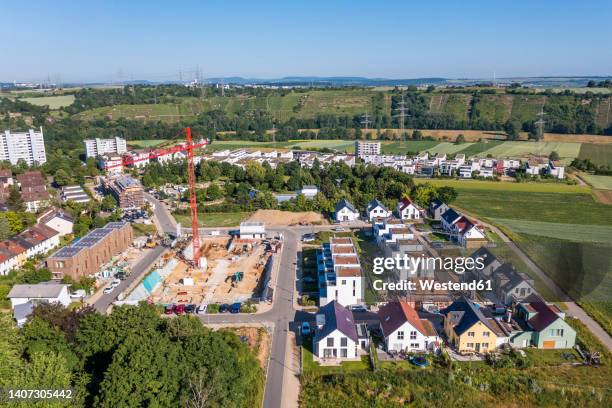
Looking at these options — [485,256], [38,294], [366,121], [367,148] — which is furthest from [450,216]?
[366,121]

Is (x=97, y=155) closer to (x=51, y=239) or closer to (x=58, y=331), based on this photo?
(x=51, y=239)

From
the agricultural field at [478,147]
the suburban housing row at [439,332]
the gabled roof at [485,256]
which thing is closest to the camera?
the suburban housing row at [439,332]

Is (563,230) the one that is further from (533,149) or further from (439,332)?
(533,149)

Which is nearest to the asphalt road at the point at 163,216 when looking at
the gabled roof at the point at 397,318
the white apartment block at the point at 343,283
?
the white apartment block at the point at 343,283

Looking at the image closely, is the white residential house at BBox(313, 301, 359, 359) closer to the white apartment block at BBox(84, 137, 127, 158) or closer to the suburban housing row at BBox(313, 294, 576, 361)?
the suburban housing row at BBox(313, 294, 576, 361)

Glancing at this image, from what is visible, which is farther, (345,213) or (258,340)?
(345,213)

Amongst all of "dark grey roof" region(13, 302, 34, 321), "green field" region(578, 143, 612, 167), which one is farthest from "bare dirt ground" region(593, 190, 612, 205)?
"dark grey roof" region(13, 302, 34, 321)

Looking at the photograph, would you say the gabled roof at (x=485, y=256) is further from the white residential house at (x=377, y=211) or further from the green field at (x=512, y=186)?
the green field at (x=512, y=186)
